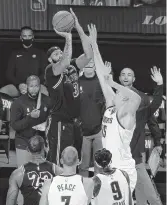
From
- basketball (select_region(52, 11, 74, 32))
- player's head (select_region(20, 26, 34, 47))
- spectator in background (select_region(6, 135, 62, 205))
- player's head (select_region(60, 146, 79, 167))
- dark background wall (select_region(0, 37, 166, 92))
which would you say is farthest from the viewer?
dark background wall (select_region(0, 37, 166, 92))

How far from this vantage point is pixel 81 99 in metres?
12.5

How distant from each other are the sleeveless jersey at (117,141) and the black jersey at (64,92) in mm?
1517

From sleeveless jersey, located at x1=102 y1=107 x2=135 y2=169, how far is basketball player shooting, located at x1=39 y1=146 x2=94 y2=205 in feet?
5.09

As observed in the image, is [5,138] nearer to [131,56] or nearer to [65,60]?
[65,60]

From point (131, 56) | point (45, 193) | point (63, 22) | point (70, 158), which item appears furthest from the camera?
point (131, 56)

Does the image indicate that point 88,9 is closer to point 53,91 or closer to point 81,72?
point 81,72

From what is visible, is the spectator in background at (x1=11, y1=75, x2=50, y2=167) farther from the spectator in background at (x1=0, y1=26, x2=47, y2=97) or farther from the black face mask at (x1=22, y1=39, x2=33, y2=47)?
the black face mask at (x1=22, y1=39, x2=33, y2=47)

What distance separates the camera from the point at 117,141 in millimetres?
10344

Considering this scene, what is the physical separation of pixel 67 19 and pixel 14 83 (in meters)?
2.56

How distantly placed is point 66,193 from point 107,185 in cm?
54

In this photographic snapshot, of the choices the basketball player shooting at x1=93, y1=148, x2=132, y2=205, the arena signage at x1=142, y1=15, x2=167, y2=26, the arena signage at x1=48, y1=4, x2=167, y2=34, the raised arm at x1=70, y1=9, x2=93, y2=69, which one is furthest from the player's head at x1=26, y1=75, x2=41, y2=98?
the arena signage at x1=142, y1=15, x2=167, y2=26

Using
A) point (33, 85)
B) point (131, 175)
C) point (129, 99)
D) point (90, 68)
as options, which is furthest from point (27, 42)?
point (131, 175)

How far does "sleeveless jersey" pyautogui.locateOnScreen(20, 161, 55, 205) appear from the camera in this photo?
9492 mm

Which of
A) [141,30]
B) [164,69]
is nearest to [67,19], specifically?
[141,30]
